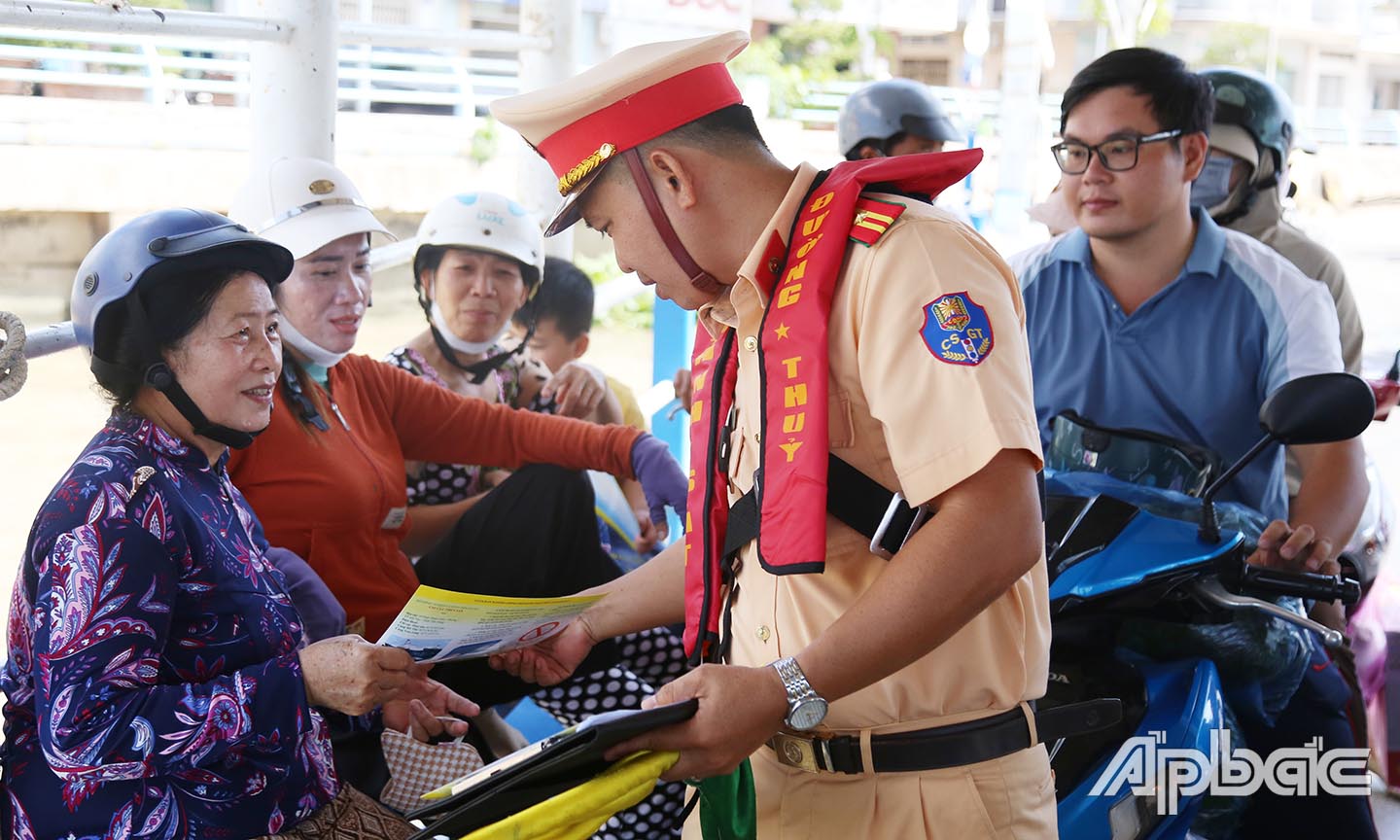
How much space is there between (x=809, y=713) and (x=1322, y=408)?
1168 millimetres

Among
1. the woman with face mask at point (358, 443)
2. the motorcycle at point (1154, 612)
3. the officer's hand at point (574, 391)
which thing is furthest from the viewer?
the officer's hand at point (574, 391)

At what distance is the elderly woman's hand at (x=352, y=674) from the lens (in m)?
1.96

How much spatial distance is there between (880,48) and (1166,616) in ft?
95.3

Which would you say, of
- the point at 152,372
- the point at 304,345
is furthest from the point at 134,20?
the point at 152,372

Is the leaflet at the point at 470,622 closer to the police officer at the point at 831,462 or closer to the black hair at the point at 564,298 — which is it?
the police officer at the point at 831,462

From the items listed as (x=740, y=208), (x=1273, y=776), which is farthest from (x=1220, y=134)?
(x=740, y=208)

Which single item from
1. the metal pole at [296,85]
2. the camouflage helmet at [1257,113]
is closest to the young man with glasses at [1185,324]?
the camouflage helmet at [1257,113]

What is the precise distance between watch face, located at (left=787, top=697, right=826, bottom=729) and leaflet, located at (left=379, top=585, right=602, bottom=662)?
0.55 metres

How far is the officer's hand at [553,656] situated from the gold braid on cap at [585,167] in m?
0.89

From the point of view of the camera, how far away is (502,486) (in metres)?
3.22

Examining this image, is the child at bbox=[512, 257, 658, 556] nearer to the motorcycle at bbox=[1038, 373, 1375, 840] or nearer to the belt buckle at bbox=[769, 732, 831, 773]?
the motorcycle at bbox=[1038, 373, 1375, 840]

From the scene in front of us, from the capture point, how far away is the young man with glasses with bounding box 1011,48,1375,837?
2861mm

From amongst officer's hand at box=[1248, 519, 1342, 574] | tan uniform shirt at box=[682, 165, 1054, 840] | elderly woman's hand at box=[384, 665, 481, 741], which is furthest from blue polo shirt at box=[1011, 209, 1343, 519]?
elderly woman's hand at box=[384, 665, 481, 741]

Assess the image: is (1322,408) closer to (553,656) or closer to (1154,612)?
(1154,612)
